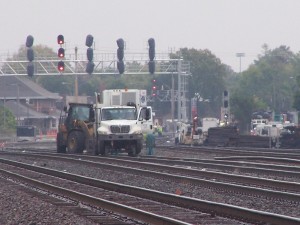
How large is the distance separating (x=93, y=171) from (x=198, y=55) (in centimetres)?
12342

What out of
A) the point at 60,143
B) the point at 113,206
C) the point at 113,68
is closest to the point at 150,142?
the point at 60,143

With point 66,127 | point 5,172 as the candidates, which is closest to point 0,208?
point 5,172

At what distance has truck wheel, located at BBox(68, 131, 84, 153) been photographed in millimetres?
45969

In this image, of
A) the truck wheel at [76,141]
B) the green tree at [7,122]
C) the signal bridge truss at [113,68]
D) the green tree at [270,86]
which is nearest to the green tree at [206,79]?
the green tree at [270,86]

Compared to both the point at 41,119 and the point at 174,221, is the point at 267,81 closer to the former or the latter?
the point at 41,119

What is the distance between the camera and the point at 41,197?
2178 cm

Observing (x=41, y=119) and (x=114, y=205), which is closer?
(x=114, y=205)

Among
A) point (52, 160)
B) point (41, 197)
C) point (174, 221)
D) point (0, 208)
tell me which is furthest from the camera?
point (52, 160)

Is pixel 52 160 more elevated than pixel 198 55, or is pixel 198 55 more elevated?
pixel 198 55

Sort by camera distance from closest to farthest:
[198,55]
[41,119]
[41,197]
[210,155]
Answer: [41,197] < [210,155] < [41,119] < [198,55]

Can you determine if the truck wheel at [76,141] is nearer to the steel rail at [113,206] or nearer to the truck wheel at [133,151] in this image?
the truck wheel at [133,151]

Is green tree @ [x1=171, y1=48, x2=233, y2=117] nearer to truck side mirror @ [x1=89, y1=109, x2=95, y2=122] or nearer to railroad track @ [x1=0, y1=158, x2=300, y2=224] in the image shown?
truck side mirror @ [x1=89, y1=109, x2=95, y2=122]

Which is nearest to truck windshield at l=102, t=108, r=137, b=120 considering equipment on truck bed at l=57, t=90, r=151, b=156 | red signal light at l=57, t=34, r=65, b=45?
equipment on truck bed at l=57, t=90, r=151, b=156

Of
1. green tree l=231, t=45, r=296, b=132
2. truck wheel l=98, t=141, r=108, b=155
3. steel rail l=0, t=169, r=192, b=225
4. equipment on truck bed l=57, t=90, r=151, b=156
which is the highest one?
green tree l=231, t=45, r=296, b=132
